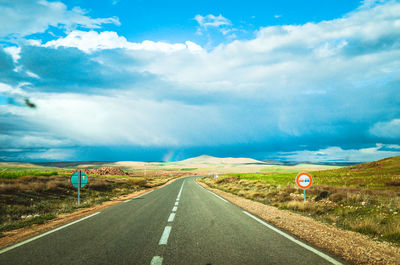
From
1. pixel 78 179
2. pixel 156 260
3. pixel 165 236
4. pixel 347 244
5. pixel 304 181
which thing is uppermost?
pixel 78 179

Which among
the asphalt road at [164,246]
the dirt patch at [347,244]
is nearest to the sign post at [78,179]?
the asphalt road at [164,246]

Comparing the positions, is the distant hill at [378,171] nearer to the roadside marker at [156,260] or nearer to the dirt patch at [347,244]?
the dirt patch at [347,244]

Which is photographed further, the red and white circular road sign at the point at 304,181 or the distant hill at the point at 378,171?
the distant hill at the point at 378,171

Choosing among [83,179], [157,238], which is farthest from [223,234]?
[83,179]

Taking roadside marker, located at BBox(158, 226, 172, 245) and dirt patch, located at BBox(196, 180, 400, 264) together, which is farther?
roadside marker, located at BBox(158, 226, 172, 245)

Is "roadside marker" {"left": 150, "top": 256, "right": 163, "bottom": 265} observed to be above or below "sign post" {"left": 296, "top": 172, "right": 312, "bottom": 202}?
below

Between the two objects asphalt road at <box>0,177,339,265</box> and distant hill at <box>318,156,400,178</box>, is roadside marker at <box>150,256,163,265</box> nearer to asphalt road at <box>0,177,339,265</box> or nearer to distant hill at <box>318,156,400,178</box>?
asphalt road at <box>0,177,339,265</box>

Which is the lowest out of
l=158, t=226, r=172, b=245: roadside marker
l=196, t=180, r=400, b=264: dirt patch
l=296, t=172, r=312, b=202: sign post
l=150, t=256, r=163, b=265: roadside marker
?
l=196, t=180, r=400, b=264: dirt patch

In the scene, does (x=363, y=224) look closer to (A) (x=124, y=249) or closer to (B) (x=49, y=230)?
(A) (x=124, y=249)

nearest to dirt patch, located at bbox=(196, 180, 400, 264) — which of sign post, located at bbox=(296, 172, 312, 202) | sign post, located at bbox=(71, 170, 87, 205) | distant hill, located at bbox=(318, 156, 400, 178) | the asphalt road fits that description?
the asphalt road

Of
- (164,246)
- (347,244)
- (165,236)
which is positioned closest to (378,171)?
(347,244)

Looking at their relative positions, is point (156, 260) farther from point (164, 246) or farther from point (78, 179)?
point (78, 179)

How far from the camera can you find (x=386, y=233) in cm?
751

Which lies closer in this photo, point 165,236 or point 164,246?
point 164,246
